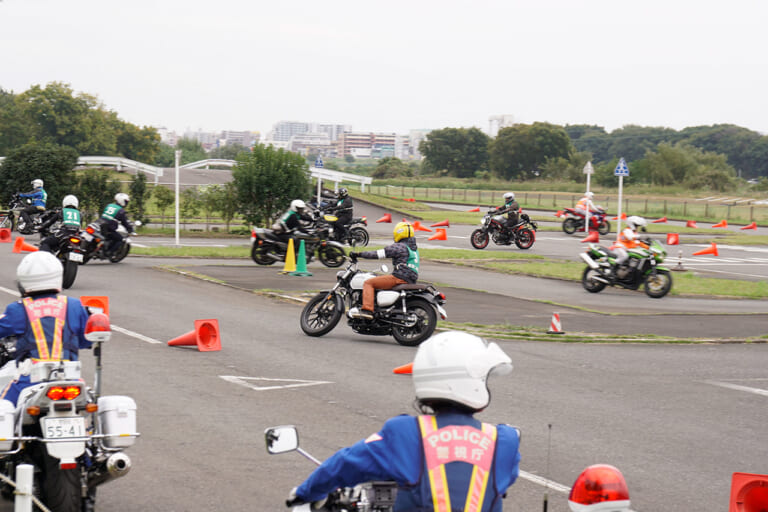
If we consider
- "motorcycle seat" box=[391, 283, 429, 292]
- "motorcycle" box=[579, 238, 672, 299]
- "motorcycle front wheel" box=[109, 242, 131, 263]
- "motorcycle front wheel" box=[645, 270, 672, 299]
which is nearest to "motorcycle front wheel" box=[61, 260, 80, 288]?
"motorcycle front wheel" box=[109, 242, 131, 263]

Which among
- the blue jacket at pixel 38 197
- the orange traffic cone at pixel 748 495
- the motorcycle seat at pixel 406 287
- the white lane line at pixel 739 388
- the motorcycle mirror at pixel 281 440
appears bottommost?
the white lane line at pixel 739 388

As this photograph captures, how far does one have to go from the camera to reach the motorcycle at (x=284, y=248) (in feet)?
81.8

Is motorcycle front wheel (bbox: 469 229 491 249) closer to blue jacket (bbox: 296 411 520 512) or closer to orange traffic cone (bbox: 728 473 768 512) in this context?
orange traffic cone (bbox: 728 473 768 512)

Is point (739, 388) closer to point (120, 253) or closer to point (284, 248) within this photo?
point (284, 248)

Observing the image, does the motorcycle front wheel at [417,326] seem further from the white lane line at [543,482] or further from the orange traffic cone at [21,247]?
the orange traffic cone at [21,247]

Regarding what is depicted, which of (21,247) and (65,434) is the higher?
(65,434)

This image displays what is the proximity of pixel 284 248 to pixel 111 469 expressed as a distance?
1922cm

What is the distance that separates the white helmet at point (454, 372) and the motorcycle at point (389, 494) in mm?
406

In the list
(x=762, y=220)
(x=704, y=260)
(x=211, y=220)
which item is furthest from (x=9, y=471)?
(x=762, y=220)

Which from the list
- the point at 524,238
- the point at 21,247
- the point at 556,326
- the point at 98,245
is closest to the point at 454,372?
the point at 556,326

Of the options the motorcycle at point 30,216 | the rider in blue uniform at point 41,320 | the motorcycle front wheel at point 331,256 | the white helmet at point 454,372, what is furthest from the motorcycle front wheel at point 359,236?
the white helmet at point 454,372

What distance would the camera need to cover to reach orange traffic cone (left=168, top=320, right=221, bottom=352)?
13023 millimetres

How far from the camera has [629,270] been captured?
22141mm

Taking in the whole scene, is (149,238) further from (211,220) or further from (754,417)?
(754,417)
